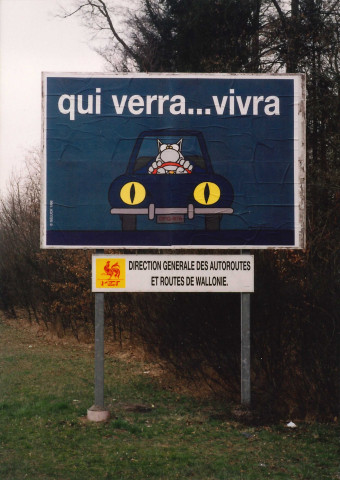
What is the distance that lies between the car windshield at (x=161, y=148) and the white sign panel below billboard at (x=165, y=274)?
110 cm

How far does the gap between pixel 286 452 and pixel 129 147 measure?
396cm

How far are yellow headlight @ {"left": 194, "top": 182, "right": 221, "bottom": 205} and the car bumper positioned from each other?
0.36ft

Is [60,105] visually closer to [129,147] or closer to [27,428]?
[129,147]

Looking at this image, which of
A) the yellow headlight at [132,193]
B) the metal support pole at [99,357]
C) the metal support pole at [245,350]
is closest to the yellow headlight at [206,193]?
the yellow headlight at [132,193]

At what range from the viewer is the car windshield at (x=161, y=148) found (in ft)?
26.0

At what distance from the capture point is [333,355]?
7.40 meters

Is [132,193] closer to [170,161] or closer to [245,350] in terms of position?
[170,161]

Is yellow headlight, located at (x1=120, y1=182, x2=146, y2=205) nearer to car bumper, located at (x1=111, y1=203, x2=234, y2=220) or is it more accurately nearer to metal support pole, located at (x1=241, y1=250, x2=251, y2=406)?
car bumper, located at (x1=111, y1=203, x2=234, y2=220)

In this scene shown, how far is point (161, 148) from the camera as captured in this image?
7934 mm

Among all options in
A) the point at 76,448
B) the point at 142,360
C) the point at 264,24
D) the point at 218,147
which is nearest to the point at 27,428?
the point at 76,448

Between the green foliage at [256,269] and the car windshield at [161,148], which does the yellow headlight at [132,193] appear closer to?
the car windshield at [161,148]

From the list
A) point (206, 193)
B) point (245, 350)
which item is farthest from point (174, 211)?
point (245, 350)

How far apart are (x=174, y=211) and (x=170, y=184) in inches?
13.3

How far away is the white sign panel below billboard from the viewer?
783cm
